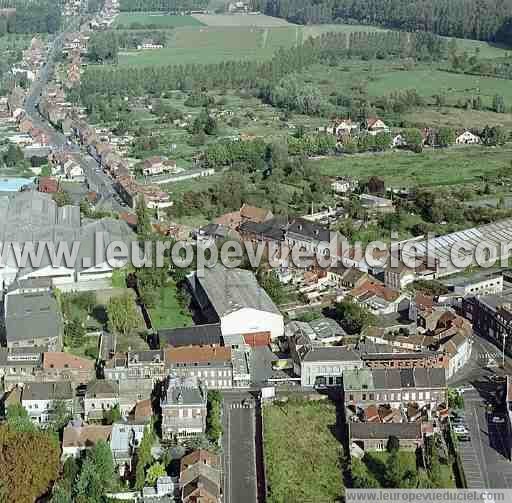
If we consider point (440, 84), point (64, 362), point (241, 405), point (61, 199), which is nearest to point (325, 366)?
point (241, 405)

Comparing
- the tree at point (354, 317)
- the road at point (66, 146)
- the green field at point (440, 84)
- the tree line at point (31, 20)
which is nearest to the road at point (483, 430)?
the tree at point (354, 317)

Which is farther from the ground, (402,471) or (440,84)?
(402,471)

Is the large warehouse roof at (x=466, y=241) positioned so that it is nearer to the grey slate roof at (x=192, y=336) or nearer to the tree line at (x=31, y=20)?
the grey slate roof at (x=192, y=336)

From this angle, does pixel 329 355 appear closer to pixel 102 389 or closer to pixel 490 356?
pixel 490 356

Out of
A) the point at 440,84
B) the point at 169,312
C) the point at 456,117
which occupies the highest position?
the point at 169,312

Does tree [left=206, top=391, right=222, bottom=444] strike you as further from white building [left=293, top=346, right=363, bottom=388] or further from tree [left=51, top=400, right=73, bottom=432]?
tree [left=51, top=400, right=73, bottom=432]
